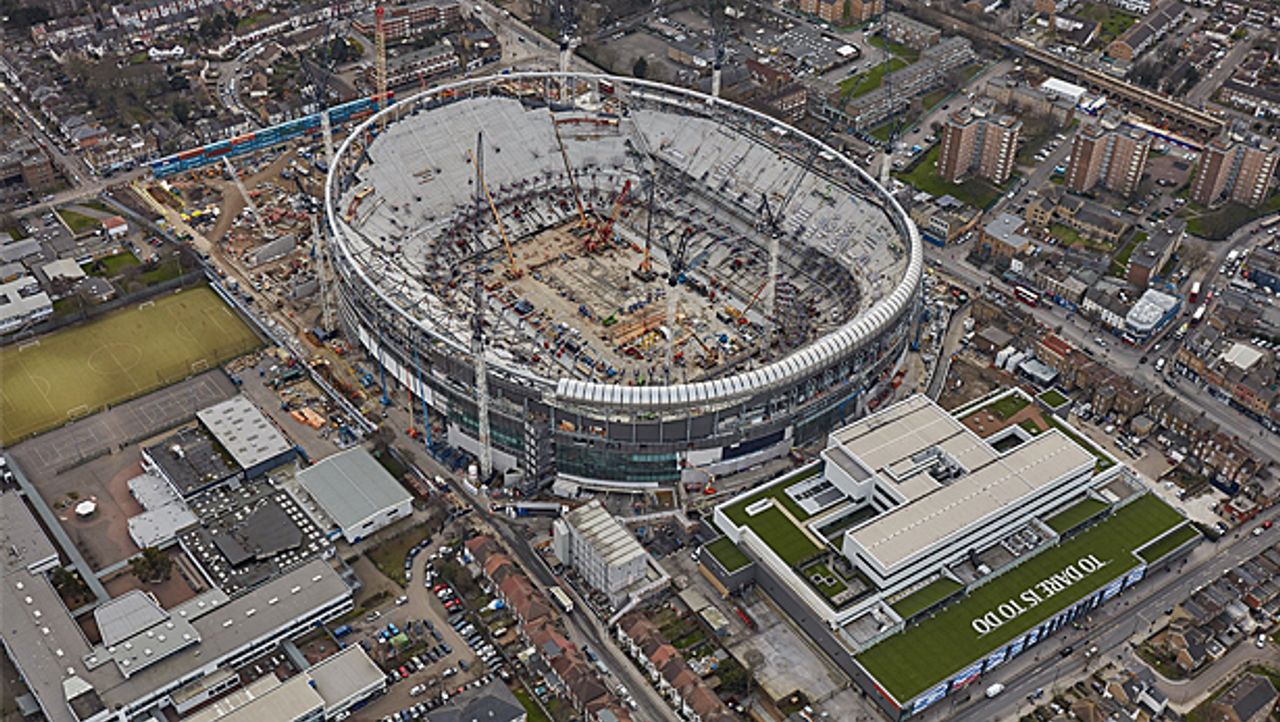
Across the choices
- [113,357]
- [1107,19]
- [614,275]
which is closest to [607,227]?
[614,275]

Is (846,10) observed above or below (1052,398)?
above

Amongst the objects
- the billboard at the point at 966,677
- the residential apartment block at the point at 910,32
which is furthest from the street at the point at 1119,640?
the residential apartment block at the point at 910,32

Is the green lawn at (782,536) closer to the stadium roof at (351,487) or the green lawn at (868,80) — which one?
the stadium roof at (351,487)

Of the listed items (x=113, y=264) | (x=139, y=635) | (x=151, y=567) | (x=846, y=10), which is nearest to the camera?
(x=139, y=635)

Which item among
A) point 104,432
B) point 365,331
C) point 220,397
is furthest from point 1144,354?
point 104,432

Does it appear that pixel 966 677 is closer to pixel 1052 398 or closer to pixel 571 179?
pixel 1052 398

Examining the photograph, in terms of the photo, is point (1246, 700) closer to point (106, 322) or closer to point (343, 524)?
point (343, 524)

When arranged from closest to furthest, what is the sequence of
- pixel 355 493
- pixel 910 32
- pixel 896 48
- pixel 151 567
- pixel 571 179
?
pixel 151 567
pixel 355 493
pixel 571 179
pixel 896 48
pixel 910 32
